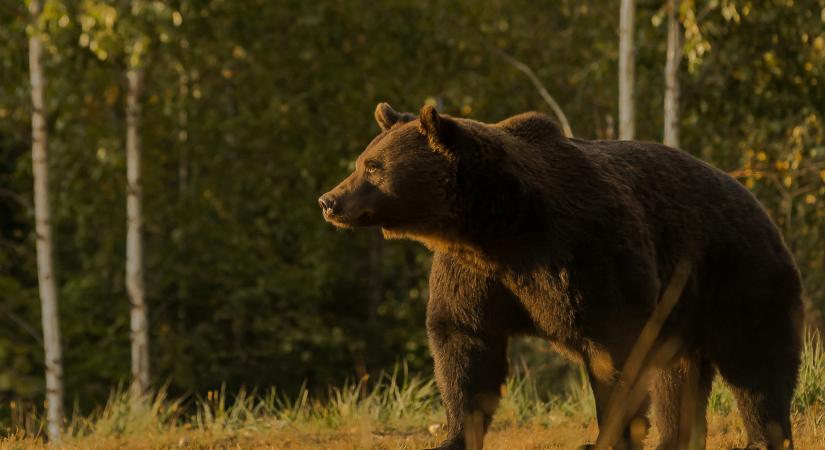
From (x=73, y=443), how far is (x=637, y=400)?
11.0 feet

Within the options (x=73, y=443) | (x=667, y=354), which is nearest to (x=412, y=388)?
(x=73, y=443)

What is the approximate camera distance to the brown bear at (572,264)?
5.12 meters

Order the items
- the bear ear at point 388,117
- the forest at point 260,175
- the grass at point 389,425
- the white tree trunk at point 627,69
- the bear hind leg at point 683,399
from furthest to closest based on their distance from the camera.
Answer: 1. the forest at point 260,175
2. the white tree trunk at point 627,69
3. the grass at point 389,425
4. the bear hind leg at point 683,399
5. the bear ear at point 388,117

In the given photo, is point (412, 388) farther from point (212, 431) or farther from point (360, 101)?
point (360, 101)

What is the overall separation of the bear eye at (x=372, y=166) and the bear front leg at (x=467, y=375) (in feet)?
2.30

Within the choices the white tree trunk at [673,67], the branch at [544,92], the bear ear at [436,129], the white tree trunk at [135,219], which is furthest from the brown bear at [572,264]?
the white tree trunk at [135,219]

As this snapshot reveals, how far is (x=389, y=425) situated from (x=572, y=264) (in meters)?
2.96

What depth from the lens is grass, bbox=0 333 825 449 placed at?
22.1 ft

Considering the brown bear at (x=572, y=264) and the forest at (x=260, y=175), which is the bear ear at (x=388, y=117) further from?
the forest at (x=260, y=175)

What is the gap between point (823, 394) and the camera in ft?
24.7

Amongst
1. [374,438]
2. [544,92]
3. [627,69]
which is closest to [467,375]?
[374,438]

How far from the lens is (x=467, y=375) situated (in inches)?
209

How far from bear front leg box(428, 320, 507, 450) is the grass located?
925 mm

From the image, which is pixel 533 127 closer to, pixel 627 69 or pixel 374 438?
pixel 374 438
